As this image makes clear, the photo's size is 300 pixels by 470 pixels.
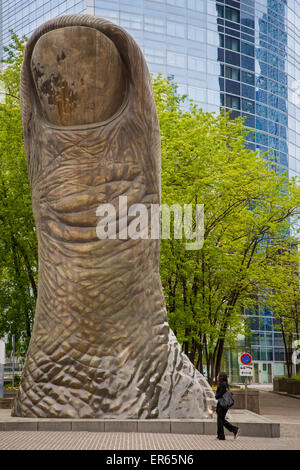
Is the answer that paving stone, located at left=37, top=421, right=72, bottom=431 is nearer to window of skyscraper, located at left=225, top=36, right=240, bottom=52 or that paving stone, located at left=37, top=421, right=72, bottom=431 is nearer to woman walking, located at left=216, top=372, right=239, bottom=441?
woman walking, located at left=216, top=372, right=239, bottom=441

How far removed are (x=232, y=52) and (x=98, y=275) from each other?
144ft

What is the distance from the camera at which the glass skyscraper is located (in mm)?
48094

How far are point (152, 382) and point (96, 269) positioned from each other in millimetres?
2370

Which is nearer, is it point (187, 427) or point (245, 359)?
point (187, 427)

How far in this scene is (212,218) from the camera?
23.3m

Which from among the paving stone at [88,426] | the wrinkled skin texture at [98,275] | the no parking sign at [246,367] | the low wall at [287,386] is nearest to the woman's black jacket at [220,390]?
the wrinkled skin texture at [98,275]

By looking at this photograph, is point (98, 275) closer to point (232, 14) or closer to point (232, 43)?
point (232, 43)

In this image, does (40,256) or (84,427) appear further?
(40,256)

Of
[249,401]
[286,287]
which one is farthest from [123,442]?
[286,287]

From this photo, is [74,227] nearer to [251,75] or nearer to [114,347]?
[114,347]

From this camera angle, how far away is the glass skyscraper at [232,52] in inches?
1893

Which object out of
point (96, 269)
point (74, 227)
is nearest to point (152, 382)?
point (96, 269)
